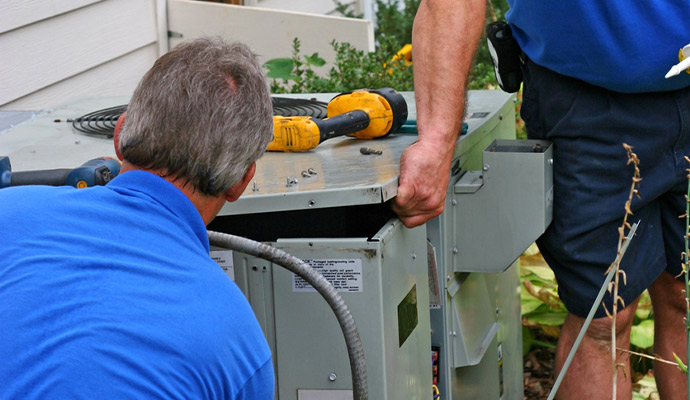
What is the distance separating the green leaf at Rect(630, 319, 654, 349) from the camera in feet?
11.1

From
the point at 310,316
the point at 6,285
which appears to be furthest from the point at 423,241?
the point at 6,285

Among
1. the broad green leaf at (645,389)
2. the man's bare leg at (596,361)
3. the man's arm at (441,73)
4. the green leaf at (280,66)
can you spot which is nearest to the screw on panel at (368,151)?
the man's arm at (441,73)

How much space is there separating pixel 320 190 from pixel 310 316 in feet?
0.88

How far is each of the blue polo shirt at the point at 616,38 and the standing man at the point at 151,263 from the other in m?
0.93

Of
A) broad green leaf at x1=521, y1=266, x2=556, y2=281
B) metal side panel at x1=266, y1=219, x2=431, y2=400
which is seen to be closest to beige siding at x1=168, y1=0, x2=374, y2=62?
broad green leaf at x1=521, y1=266, x2=556, y2=281

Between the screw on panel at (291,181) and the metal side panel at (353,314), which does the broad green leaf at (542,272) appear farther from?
the screw on panel at (291,181)

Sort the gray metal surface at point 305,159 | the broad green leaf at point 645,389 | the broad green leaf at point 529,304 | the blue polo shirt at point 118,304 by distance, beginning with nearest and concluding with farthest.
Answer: the blue polo shirt at point 118,304 < the gray metal surface at point 305,159 < the broad green leaf at point 645,389 < the broad green leaf at point 529,304

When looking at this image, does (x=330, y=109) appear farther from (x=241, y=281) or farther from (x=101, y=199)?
(x=101, y=199)

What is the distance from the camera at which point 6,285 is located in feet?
3.82

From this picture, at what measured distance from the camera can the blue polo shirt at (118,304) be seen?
1083 millimetres

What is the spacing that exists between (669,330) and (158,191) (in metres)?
1.76

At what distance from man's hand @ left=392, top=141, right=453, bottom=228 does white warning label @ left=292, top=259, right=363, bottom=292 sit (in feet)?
0.65

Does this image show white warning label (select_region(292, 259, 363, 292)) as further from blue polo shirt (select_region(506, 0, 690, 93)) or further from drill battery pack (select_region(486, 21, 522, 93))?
drill battery pack (select_region(486, 21, 522, 93))

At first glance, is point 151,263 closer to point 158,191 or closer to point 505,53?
point 158,191
